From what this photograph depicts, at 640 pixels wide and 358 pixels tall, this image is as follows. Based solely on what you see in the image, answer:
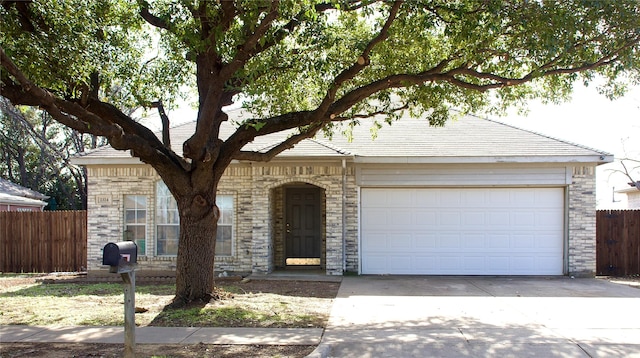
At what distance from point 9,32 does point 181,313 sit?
5.24 meters

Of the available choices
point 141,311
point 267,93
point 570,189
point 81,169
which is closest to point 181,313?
point 141,311

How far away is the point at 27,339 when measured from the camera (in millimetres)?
7383

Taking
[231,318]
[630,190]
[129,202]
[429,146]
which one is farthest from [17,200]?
[630,190]

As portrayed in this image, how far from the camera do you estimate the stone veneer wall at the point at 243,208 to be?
45.4 feet

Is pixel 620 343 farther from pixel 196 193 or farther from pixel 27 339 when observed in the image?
pixel 27 339

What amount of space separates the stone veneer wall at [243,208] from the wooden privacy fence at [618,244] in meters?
7.10

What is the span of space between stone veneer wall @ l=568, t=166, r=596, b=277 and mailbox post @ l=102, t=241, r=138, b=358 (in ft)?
38.5

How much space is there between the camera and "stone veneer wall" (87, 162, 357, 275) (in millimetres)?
13836

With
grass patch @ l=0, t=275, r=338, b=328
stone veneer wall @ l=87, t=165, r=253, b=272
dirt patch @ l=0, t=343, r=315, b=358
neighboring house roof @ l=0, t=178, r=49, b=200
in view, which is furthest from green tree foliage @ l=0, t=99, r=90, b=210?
dirt patch @ l=0, t=343, r=315, b=358

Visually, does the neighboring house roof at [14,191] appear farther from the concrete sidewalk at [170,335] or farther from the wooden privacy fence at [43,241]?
the concrete sidewalk at [170,335]

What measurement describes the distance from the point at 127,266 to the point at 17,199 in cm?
2224

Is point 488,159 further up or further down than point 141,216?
further up

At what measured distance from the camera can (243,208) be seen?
559 inches

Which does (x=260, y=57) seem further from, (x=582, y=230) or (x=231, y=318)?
(x=582, y=230)
